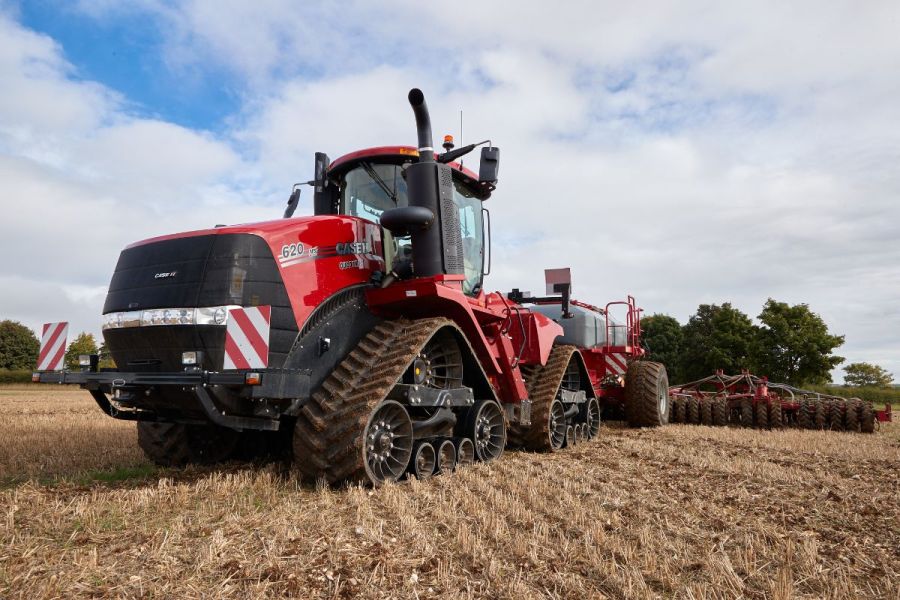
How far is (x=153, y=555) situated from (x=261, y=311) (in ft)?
6.12

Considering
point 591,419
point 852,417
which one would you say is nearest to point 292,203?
point 591,419

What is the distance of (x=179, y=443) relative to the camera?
6.49m

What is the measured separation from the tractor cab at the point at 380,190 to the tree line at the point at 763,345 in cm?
3406

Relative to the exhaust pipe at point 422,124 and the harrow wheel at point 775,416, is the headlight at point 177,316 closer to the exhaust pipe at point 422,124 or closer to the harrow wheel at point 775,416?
the exhaust pipe at point 422,124

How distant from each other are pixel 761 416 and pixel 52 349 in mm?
12237

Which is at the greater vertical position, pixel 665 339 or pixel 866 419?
pixel 665 339

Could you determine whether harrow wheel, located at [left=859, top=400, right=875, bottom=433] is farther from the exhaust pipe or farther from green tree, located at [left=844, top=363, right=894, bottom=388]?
green tree, located at [left=844, top=363, right=894, bottom=388]

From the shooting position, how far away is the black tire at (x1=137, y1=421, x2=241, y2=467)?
6.48 meters

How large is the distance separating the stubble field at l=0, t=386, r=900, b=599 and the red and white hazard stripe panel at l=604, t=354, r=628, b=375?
19.6 ft

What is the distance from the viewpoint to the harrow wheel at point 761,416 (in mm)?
12828

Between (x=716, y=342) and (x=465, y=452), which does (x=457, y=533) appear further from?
(x=716, y=342)

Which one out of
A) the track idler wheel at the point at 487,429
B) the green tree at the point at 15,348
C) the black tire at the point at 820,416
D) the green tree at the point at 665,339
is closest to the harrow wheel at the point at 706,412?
the black tire at the point at 820,416

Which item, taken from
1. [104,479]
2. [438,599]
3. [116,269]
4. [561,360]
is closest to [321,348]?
[116,269]

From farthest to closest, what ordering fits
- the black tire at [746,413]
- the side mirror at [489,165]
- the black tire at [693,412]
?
1. the black tire at [693,412]
2. the black tire at [746,413]
3. the side mirror at [489,165]
